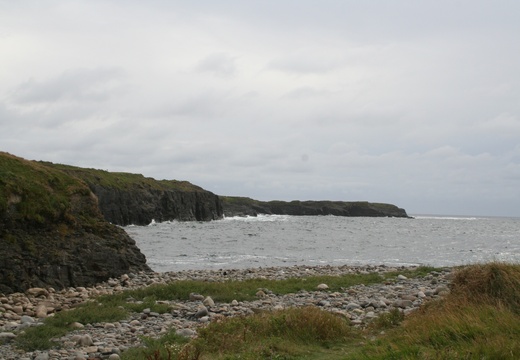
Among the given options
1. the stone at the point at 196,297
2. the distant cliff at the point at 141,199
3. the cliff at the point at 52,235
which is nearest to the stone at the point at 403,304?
the stone at the point at 196,297

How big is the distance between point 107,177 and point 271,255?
60902 millimetres

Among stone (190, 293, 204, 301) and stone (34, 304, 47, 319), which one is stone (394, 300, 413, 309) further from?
stone (34, 304, 47, 319)

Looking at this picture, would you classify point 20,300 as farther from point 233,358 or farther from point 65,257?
point 233,358

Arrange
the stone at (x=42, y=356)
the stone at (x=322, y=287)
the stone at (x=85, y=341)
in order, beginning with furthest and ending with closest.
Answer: the stone at (x=322, y=287)
the stone at (x=85, y=341)
the stone at (x=42, y=356)

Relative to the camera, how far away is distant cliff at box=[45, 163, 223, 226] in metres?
85.5

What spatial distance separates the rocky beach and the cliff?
79 centimetres

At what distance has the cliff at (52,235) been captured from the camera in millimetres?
20891

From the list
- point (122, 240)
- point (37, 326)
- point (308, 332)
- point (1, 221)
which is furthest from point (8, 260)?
point (308, 332)

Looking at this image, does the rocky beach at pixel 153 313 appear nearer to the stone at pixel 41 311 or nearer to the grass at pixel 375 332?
the stone at pixel 41 311

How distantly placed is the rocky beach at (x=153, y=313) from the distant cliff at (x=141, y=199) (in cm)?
5845

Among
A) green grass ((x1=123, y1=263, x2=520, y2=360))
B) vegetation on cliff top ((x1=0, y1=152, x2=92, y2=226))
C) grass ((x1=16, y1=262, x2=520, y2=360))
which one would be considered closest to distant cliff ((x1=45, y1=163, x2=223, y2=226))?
vegetation on cliff top ((x1=0, y1=152, x2=92, y2=226))

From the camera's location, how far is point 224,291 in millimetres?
19109

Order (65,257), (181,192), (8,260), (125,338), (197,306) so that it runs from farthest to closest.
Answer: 1. (181,192)
2. (65,257)
3. (8,260)
4. (197,306)
5. (125,338)

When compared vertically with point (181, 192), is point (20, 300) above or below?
below
